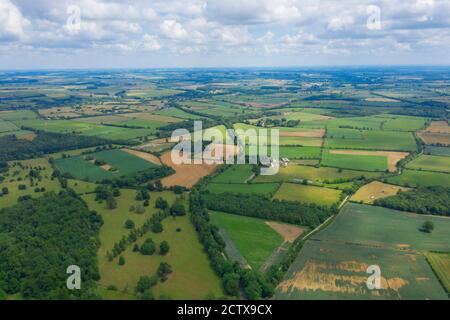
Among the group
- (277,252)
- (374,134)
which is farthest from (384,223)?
(374,134)

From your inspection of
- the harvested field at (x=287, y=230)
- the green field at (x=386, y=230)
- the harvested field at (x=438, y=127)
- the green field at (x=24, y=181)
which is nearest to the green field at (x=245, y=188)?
the harvested field at (x=287, y=230)

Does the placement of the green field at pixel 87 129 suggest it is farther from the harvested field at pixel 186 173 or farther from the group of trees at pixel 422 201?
the group of trees at pixel 422 201

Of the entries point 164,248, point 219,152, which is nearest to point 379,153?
point 219,152

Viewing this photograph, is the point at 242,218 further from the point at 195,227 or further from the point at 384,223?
the point at 384,223

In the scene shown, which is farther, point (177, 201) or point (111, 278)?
point (177, 201)

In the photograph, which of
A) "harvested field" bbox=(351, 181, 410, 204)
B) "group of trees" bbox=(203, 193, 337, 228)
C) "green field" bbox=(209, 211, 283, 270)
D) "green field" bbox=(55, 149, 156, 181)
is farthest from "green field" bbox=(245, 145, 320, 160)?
"green field" bbox=(209, 211, 283, 270)

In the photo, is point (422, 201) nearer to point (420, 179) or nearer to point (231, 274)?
point (420, 179)
